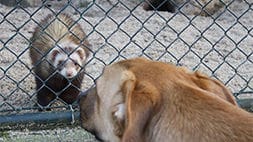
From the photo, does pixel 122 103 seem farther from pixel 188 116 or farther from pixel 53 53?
pixel 53 53

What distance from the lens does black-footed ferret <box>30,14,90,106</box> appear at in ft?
19.4

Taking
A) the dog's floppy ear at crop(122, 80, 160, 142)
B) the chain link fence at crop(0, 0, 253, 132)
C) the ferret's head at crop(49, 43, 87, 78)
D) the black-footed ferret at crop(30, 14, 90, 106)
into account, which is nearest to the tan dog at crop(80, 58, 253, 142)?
the dog's floppy ear at crop(122, 80, 160, 142)

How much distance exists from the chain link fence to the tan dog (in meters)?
1.81

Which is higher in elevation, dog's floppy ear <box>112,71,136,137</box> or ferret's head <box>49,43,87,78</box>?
dog's floppy ear <box>112,71,136,137</box>

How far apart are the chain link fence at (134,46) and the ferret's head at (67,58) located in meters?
0.10

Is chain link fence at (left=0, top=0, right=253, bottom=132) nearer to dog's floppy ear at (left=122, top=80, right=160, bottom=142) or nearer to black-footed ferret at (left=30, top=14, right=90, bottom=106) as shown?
black-footed ferret at (left=30, top=14, right=90, bottom=106)

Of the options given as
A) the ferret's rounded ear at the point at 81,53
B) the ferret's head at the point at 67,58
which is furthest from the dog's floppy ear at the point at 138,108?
the ferret's rounded ear at the point at 81,53

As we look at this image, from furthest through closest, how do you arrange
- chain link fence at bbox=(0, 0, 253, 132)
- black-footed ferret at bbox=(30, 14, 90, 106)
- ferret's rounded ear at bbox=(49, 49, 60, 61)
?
ferret's rounded ear at bbox=(49, 49, 60, 61) → black-footed ferret at bbox=(30, 14, 90, 106) → chain link fence at bbox=(0, 0, 253, 132)

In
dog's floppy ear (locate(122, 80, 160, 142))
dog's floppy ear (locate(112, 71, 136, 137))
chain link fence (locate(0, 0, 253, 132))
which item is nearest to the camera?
A: dog's floppy ear (locate(122, 80, 160, 142))

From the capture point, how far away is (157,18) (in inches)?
291

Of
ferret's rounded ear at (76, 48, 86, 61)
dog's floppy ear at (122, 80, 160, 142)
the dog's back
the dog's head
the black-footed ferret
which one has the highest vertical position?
the dog's back

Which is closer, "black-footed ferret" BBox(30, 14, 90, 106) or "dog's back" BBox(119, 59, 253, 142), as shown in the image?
"dog's back" BBox(119, 59, 253, 142)

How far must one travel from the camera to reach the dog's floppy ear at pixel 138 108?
267cm

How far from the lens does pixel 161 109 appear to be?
2.76 m
